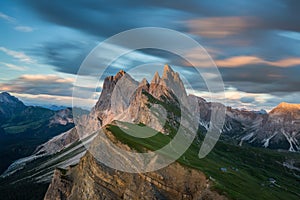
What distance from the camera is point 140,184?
110750mm

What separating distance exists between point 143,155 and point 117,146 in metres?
12.3

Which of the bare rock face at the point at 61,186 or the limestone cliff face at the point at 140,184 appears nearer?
the limestone cliff face at the point at 140,184

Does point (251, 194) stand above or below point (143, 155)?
below

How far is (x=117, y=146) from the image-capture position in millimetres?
124188

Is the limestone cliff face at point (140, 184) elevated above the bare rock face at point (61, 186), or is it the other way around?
the limestone cliff face at point (140, 184)

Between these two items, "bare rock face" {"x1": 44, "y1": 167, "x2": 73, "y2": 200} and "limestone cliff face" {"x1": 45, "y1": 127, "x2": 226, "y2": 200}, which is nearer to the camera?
"limestone cliff face" {"x1": 45, "y1": 127, "x2": 226, "y2": 200}

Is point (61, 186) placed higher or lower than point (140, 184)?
lower

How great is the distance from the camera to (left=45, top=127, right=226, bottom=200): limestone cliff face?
107 m

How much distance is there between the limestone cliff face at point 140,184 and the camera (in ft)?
351

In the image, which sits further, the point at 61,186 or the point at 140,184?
the point at 61,186

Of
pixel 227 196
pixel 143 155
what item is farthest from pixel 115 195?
pixel 227 196

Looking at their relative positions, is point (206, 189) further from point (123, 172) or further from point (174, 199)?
point (123, 172)

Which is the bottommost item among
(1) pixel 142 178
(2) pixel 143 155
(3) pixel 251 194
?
(3) pixel 251 194

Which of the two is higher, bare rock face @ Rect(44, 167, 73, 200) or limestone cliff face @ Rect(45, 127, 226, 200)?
limestone cliff face @ Rect(45, 127, 226, 200)
